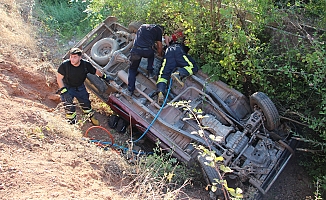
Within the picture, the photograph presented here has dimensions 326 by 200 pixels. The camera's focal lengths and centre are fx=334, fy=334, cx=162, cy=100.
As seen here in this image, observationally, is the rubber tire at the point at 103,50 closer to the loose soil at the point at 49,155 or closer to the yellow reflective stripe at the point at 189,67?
the loose soil at the point at 49,155

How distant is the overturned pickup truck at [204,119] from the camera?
5227 mm

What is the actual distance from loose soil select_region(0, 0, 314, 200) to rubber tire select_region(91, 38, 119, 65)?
1.05 metres

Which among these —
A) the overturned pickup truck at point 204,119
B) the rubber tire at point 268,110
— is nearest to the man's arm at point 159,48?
the overturned pickup truck at point 204,119

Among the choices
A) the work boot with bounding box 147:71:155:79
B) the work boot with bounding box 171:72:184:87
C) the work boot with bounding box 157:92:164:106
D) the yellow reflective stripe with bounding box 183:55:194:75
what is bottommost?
the work boot with bounding box 157:92:164:106

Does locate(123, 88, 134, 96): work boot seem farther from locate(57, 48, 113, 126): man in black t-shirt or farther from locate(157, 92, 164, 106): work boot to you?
locate(157, 92, 164, 106): work boot

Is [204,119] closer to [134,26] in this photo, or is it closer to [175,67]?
[175,67]

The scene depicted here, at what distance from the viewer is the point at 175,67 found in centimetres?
638

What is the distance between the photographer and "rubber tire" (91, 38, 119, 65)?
23.1ft

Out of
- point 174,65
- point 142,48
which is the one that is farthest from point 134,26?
point 174,65

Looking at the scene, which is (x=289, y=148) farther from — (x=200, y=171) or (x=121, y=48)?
(x=121, y=48)

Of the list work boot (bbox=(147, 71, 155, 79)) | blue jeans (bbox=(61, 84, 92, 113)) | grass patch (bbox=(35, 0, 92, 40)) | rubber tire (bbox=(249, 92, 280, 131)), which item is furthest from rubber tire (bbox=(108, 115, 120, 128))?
grass patch (bbox=(35, 0, 92, 40))

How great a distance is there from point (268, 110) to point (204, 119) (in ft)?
3.53

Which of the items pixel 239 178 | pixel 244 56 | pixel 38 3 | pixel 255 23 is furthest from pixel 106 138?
pixel 38 3

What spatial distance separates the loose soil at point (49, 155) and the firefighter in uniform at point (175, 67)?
1.38 m
